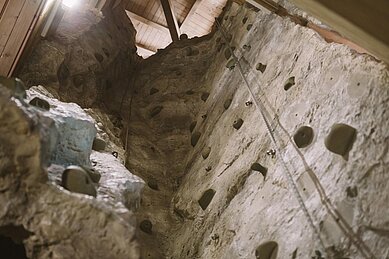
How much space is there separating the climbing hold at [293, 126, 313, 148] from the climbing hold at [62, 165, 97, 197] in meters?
1.81

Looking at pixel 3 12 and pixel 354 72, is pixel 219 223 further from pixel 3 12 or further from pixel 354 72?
pixel 3 12

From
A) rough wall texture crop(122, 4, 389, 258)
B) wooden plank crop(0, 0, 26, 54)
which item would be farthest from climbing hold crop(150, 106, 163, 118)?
wooden plank crop(0, 0, 26, 54)

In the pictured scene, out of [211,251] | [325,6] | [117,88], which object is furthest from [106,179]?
[117,88]

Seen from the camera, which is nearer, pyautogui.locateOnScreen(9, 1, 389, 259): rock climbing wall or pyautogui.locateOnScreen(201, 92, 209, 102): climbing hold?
pyautogui.locateOnScreen(9, 1, 389, 259): rock climbing wall

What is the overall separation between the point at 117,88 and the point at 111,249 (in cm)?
555

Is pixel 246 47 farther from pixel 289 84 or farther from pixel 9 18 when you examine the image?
pixel 9 18

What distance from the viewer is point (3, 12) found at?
→ 14.4 ft

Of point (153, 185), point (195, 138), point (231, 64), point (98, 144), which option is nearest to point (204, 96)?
point (231, 64)

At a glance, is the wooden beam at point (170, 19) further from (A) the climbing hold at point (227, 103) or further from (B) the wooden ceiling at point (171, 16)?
(A) the climbing hold at point (227, 103)

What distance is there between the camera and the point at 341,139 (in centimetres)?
335

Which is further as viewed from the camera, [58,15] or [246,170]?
[58,15]

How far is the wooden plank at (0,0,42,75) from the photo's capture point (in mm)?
4605

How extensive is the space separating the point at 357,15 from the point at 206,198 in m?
2.77

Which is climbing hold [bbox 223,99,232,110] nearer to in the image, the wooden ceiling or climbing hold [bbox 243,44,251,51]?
climbing hold [bbox 243,44,251,51]
